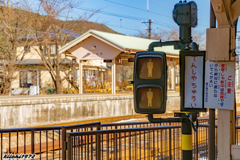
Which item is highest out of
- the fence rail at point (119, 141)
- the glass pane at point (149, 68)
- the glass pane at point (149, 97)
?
the glass pane at point (149, 68)

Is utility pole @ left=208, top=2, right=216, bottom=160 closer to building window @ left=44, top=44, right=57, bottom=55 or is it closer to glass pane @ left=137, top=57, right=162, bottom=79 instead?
glass pane @ left=137, top=57, right=162, bottom=79

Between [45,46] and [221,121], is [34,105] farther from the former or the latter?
[45,46]

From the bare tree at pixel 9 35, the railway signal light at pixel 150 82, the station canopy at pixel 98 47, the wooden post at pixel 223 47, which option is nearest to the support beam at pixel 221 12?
the wooden post at pixel 223 47

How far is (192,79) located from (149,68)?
22.9 inches

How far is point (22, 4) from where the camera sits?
1142 inches

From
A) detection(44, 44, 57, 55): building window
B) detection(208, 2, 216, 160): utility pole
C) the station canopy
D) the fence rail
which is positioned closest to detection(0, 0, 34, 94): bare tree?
detection(44, 44, 57, 55): building window

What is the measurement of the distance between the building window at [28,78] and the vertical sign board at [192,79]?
97.7 ft

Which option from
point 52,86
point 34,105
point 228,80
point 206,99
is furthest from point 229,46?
point 52,86

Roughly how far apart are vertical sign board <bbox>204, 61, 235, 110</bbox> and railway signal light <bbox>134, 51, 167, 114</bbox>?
2.04 ft

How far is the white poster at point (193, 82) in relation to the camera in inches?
137

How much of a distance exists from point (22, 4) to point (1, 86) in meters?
8.53

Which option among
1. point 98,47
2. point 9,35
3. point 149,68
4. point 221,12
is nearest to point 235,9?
point 221,12

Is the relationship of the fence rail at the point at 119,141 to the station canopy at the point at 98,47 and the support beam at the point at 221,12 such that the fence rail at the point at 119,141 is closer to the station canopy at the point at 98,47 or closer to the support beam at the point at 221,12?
the support beam at the point at 221,12

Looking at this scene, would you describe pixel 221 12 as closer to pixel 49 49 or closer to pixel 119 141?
pixel 119 141
